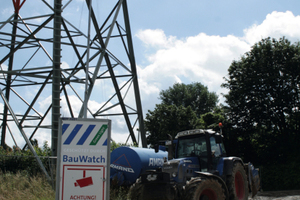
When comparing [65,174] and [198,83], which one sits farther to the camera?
[198,83]

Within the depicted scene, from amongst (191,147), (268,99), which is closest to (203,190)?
(191,147)

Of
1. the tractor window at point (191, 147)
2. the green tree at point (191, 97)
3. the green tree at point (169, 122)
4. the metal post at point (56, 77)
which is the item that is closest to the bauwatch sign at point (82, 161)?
the tractor window at point (191, 147)

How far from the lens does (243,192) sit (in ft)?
36.0

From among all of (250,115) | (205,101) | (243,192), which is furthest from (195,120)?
(243,192)

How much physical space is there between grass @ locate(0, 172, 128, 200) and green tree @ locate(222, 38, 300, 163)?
20.6 metres

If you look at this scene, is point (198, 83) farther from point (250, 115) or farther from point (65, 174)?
point (65, 174)

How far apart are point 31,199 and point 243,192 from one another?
6.99 meters

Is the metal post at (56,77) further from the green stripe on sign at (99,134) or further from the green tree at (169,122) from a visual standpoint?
the green tree at (169,122)

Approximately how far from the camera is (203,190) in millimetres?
8734

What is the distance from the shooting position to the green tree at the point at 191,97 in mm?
58656

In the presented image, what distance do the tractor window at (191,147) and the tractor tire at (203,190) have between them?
1.37 m

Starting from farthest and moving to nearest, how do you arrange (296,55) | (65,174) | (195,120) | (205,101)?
(205,101), (195,120), (296,55), (65,174)

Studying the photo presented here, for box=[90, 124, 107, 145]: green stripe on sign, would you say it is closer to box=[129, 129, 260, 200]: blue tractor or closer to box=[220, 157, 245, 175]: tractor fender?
box=[129, 129, 260, 200]: blue tractor

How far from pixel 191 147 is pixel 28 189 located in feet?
18.2
